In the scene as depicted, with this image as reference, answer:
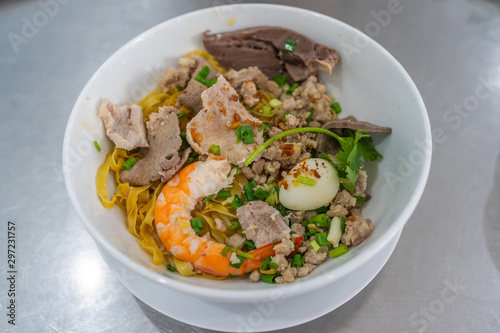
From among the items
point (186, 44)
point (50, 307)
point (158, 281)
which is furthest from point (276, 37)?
point (50, 307)

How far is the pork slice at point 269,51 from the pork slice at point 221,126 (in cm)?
36

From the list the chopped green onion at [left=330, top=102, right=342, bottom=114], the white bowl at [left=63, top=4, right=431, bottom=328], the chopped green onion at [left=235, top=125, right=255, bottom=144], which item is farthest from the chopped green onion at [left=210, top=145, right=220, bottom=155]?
the chopped green onion at [left=330, top=102, right=342, bottom=114]

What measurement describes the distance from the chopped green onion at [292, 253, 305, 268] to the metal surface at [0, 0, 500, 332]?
48 cm

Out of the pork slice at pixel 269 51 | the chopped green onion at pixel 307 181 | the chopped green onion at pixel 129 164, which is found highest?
the pork slice at pixel 269 51

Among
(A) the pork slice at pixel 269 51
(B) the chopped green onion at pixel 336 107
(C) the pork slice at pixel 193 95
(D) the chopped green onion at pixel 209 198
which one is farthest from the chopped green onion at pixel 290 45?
(D) the chopped green onion at pixel 209 198

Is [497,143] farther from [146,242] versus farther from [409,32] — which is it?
[146,242]

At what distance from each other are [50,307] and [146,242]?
31.6 inches

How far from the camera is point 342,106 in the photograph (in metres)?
2.56

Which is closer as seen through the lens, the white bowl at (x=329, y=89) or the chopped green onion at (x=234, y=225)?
the white bowl at (x=329, y=89)

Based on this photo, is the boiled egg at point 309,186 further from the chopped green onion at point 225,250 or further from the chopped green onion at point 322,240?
the chopped green onion at point 225,250

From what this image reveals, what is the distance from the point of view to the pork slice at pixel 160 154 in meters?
2.13

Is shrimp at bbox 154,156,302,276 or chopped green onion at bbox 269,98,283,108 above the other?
chopped green onion at bbox 269,98,283,108

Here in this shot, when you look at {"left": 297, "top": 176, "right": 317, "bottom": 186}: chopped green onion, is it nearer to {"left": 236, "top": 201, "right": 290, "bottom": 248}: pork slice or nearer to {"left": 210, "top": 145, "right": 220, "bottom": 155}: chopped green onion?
{"left": 236, "top": 201, "right": 290, "bottom": 248}: pork slice

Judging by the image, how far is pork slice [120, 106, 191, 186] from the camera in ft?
6.98
